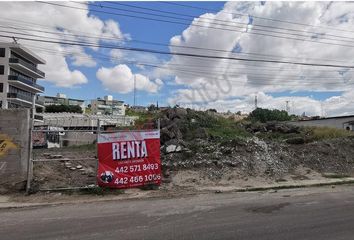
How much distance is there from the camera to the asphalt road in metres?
7.00

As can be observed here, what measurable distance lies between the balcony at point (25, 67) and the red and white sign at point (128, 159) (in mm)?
69496

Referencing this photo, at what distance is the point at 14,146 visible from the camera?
11859mm

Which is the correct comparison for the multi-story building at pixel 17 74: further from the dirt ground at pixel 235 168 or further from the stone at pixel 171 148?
the dirt ground at pixel 235 168

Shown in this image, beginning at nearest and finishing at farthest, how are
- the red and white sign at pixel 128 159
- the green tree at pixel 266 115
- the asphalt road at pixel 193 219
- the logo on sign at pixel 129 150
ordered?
the asphalt road at pixel 193 219 < the red and white sign at pixel 128 159 < the logo on sign at pixel 129 150 < the green tree at pixel 266 115

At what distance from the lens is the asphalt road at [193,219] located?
7000mm

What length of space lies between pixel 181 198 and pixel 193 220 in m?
3.09

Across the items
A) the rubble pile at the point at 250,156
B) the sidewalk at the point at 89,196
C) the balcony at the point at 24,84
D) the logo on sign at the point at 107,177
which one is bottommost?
the sidewalk at the point at 89,196

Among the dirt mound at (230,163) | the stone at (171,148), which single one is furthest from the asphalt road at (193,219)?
the stone at (171,148)

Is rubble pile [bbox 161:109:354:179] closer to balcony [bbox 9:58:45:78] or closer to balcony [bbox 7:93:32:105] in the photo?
balcony [bbox 7:93:32:105]

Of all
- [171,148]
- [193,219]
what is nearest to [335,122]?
[171,148]

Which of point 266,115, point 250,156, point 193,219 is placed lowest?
point 193,219

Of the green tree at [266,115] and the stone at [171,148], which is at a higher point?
the green tree at [266,115]

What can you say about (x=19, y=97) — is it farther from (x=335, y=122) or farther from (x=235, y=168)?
(x=235, y=168)

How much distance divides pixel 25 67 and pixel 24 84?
3728 mm
